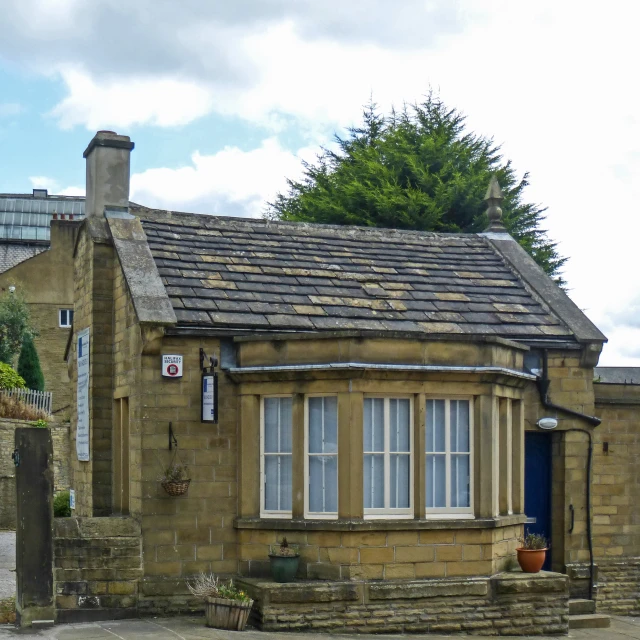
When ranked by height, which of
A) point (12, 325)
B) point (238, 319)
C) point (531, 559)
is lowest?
point (531, 559)

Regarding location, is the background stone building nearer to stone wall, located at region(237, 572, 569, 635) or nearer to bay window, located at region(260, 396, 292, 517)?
bay window, located at region(260, 396, 292, 517)

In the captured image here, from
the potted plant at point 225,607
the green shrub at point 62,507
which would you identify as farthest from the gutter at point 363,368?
the green shrub at point 62,507

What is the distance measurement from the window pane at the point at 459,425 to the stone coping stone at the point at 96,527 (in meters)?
4.25

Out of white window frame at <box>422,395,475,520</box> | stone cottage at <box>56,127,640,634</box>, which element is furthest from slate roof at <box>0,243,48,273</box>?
white window frame at <box>422,395,475,520</box>

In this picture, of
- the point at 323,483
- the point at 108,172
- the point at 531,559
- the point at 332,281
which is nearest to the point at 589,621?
the point at 531,559

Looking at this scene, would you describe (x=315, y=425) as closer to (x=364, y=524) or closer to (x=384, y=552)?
(x=364, y=524)

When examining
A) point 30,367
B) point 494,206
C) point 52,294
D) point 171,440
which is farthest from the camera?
point 52,294

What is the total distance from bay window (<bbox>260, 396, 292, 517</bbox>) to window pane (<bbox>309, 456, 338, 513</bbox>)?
33 centimetres

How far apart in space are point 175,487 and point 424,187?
19.4m

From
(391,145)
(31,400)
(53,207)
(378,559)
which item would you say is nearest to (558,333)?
(378,559)

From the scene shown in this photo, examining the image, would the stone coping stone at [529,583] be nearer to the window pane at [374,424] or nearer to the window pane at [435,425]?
the window pane at [435,425]

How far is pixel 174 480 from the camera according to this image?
40.7ft

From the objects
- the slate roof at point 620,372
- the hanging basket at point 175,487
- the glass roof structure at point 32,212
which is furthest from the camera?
the glass roof structure at point 32,212

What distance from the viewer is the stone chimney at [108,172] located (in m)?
15.2
